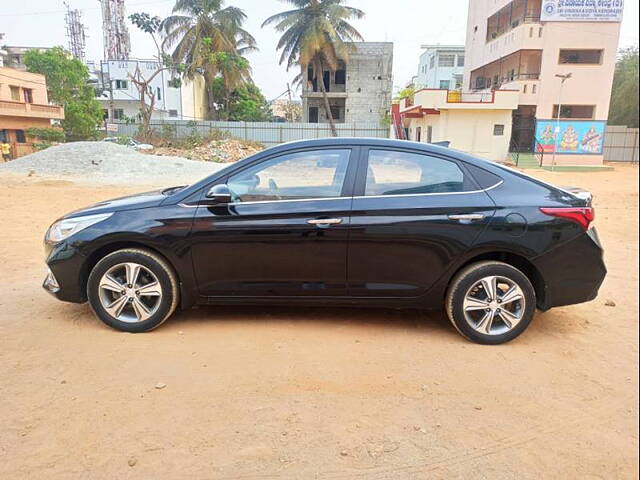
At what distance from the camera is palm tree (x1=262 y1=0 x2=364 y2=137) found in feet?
116

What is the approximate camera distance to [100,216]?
3994 millimetres

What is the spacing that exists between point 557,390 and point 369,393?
1235mm

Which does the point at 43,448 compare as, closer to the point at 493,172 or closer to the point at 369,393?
the point at 369,393

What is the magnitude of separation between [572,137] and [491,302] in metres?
27.5

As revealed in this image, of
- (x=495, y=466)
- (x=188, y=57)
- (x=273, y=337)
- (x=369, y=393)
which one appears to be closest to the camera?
(x=495, y=466)

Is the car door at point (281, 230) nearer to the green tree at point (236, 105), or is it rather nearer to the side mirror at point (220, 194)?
the side mirror at point (220, 194)

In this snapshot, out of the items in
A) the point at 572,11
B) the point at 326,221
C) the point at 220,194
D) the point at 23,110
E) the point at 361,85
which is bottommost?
the point at 326,221

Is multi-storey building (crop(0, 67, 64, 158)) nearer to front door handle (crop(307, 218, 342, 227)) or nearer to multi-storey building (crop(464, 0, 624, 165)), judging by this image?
multi-storey building (crop(464, 0, 624, 165))

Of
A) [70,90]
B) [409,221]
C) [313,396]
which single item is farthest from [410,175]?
[70,90]

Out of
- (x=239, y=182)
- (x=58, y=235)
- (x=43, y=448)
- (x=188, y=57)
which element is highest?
(x=188, y=57)

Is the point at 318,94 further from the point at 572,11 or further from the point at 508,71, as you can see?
the point at 572,11

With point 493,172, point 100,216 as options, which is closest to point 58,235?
point 100,216

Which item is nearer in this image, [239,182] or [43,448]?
[43,448]

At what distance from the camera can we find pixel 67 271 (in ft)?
13.1
